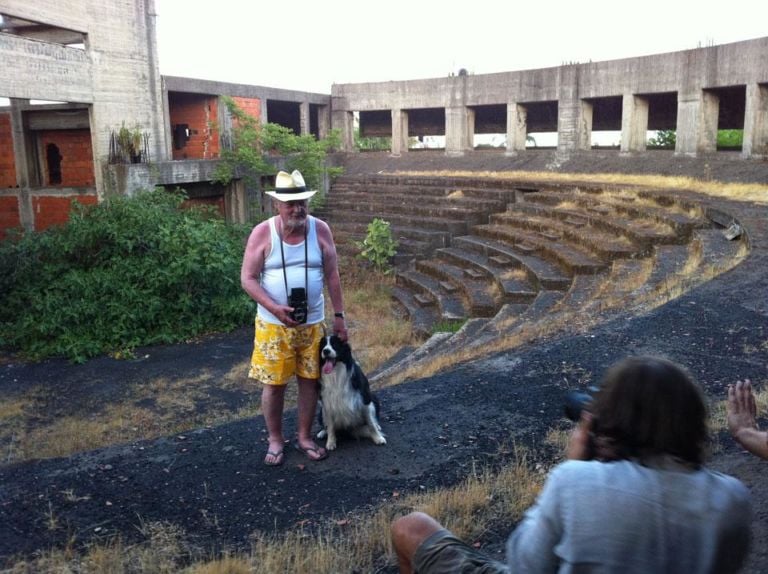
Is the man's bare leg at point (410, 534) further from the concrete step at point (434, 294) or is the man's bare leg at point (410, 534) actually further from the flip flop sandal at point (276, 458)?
the concrete step at point (434, 294)

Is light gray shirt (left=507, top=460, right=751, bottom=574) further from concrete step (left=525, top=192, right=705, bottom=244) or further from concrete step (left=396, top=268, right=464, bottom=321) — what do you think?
concrete step (left=525, top=192, right=705, bottom=244)

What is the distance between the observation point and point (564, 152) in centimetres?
2005

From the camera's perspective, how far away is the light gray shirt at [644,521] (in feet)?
5.56

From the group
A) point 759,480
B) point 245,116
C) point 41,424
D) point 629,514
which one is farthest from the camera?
point 245,116

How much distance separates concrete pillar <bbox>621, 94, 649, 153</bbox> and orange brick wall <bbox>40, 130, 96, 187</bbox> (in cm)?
1340

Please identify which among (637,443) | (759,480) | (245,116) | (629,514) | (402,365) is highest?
(245,116)

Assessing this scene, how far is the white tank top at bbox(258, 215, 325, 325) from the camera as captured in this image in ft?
13.1

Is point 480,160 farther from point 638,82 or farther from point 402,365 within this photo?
point 402,365

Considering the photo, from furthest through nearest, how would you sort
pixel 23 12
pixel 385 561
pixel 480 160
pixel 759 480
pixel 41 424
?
1. pixel 480 160
2. pixel 23 12
3. pixel 41 424
4. pixel 759 480
5. pixel 385 561

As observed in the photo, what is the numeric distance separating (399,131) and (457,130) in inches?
99.3

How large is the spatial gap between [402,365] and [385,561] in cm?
508

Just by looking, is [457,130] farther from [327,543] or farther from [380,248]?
[327,543]

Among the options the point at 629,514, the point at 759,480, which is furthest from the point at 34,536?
the point at 759,480

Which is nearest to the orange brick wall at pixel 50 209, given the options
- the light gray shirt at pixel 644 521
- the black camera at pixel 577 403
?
the black camera at pixel 577 403
